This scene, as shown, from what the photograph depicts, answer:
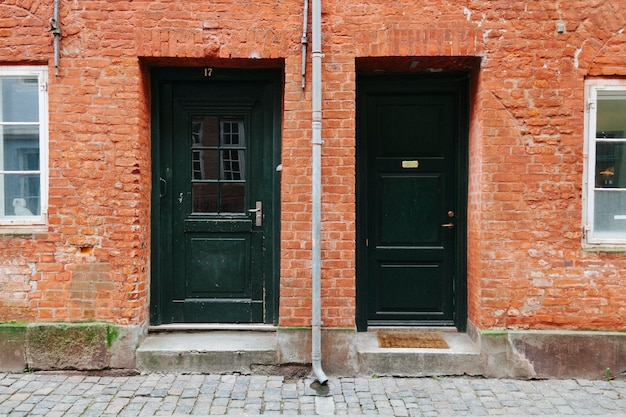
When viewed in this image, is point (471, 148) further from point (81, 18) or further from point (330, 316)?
point (81, 18)

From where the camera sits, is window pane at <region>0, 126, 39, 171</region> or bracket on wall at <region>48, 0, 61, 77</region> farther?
window pane at <region>0, 126, 39, 171</region>

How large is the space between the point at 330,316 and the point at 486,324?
58.1 inches

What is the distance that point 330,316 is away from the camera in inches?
189

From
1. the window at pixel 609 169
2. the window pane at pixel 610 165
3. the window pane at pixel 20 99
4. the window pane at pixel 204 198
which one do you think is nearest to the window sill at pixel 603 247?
the window at pixel 609 169

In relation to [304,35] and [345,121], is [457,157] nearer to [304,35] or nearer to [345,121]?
[345,121]

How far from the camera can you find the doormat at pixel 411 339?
16.3 ft

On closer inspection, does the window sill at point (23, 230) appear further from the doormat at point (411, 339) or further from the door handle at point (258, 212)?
the doormat at point (411, 339)

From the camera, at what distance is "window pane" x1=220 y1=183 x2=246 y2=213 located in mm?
5320

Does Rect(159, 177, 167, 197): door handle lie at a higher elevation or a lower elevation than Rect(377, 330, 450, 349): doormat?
higher

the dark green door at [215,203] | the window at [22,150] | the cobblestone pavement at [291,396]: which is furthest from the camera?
the dark green door at [215,203]

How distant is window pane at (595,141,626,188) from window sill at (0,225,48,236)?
5.38 meters

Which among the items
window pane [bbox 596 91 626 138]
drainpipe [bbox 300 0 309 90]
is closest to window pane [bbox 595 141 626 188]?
window pane [bbox 596 91 626 138]

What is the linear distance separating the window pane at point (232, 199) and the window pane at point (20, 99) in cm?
195

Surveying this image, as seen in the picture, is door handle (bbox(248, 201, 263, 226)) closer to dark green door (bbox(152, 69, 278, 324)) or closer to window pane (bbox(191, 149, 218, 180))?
dark green door (bbox(152, 69, 278, 324))
